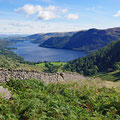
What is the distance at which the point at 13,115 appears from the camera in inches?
299

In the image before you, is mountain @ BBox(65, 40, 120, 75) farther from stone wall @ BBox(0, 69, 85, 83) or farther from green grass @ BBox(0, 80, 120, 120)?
green grass @ BBox(0, 80, 120, 120)

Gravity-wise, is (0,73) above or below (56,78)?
above

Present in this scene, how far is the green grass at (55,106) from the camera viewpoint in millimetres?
7961

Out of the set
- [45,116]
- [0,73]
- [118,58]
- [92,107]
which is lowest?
[118,58]

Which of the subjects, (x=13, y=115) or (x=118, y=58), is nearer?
(x=13, y=115)

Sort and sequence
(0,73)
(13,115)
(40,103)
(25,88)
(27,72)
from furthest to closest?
(27,72), (0,73), (25,88), (40,103), (13,115)

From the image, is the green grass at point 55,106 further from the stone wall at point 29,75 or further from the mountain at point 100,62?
the mountain at point 100,62

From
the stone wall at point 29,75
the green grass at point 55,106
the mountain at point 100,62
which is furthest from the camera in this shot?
the mountain at point 100,62

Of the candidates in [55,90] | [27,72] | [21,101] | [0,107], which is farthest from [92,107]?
[27,72]

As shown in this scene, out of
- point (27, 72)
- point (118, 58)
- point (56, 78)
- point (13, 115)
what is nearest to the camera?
point (13, 115)

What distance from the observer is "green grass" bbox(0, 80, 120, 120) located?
796 centimetres

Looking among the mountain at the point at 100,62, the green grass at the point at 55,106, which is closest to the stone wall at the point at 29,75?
the green grass at the point at 55,106

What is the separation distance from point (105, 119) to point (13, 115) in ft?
18.5

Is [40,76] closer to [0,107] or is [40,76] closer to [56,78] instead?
[56,78]
